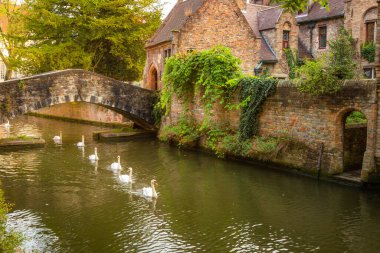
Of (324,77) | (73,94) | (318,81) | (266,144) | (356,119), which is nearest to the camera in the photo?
(324,77)

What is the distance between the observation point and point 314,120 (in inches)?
626

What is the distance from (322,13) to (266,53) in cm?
470

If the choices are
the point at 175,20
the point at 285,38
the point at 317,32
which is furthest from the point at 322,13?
the point at 175,20

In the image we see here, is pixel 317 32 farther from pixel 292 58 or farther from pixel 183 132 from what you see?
pixel 183 132

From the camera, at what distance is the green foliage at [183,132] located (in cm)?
2114

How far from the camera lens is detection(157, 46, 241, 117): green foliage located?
19578 millimetres

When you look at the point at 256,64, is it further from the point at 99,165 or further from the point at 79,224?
the point at 79,224

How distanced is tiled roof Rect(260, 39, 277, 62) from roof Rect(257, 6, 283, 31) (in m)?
1.15

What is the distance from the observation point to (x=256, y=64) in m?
27.6

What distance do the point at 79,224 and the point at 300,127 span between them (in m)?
9.29

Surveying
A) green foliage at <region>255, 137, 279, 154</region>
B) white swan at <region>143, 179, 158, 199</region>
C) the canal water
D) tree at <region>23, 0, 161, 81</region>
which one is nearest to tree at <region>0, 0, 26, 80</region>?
tree at <region>23, 0, 161, 81</region>

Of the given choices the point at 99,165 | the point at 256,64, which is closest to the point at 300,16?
the point at 256,64

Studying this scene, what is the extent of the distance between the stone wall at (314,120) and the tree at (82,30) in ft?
47.4

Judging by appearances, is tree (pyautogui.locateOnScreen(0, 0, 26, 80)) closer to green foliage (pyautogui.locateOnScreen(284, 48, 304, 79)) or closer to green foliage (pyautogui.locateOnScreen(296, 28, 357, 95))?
green foliage (pyautogui.locateOnScreen(284, 48, 304, 79))
